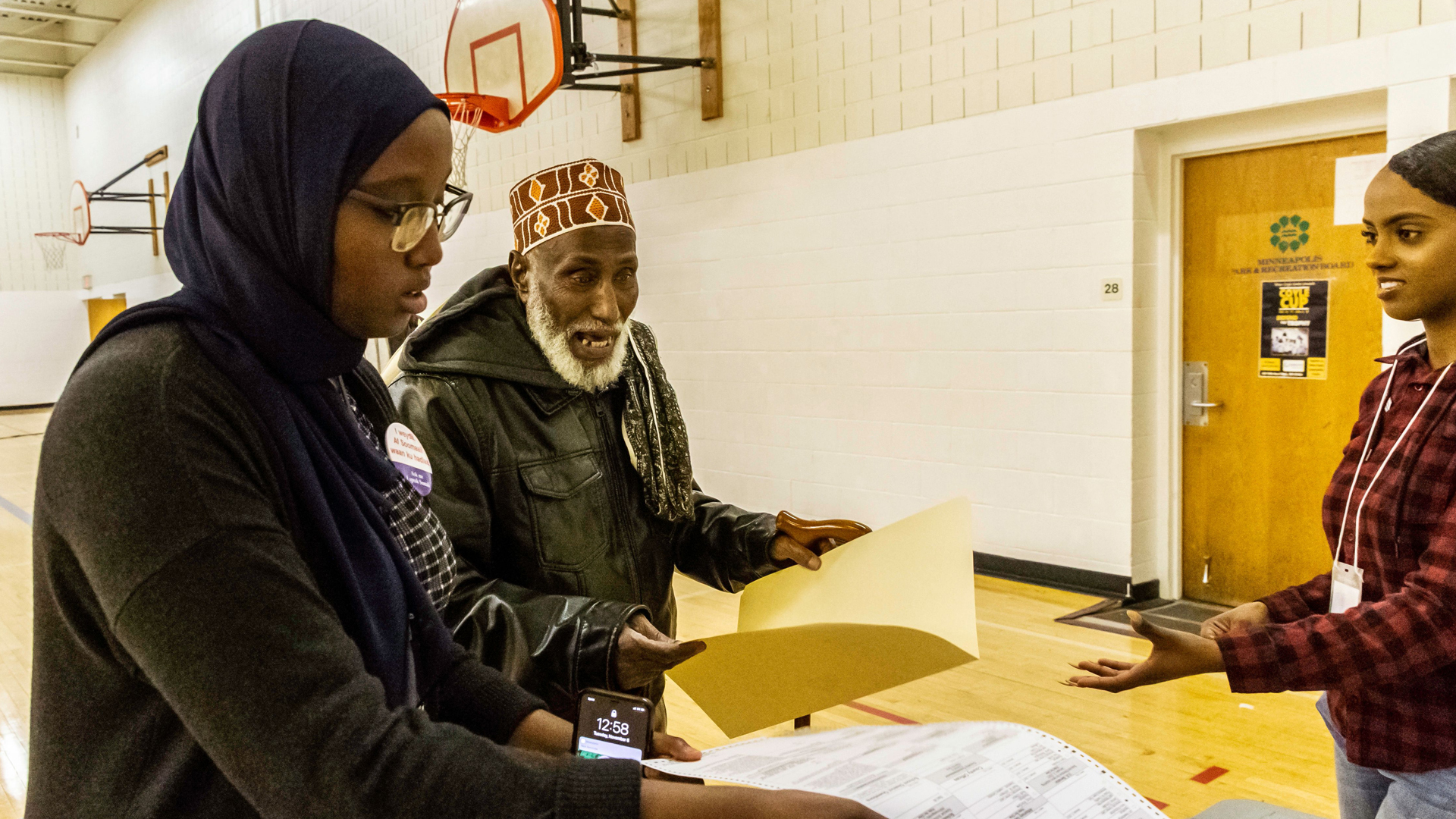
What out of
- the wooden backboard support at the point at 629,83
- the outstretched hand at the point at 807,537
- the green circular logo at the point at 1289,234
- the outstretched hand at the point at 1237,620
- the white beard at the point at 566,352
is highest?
the wooden backboard support at the point at 629,83

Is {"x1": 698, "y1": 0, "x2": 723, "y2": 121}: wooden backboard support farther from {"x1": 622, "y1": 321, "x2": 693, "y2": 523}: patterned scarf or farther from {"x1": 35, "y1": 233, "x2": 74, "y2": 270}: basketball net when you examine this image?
{"x1": 35, "y1": 233, "x2": 74, "y2": 270}: basketball net

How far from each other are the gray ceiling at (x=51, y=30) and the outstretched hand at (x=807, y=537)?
48.8 feet

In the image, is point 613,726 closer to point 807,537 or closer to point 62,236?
point 807,537

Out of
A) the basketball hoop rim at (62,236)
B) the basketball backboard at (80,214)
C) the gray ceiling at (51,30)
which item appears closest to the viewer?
the gray ceiling at (51,30)

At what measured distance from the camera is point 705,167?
19.3 feet

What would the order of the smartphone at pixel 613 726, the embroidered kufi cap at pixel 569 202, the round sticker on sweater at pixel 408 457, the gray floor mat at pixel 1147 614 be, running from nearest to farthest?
the smartphone at pixel 613 726 → the round sticker on sweater at pixel 408 457 → the embroidered kufi cap at pixel 569 202 → the gray floor mat at pixel 1147 614

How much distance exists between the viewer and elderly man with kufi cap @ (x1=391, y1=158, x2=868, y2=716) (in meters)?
1.35

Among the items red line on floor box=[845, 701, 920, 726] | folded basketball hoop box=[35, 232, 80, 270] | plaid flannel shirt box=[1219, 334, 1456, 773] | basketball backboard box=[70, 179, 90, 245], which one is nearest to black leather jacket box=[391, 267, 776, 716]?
plaid flannel shirt box=[1219, 334, 1456, 773]

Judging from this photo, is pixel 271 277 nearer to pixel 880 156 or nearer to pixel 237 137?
pixel 237 137

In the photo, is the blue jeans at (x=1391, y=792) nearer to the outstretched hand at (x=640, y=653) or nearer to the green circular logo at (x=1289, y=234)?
the outstretched hand at (x=640, y=653)

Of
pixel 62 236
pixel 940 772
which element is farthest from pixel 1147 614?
pixel 62 236

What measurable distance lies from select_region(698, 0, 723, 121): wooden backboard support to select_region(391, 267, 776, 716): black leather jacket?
4.28 meters

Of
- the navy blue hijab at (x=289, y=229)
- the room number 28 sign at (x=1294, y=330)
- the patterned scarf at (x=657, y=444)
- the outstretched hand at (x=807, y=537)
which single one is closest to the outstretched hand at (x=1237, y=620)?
the outstretched hand at (x=807, y=537)

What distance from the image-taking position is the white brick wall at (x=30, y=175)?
15.8m
